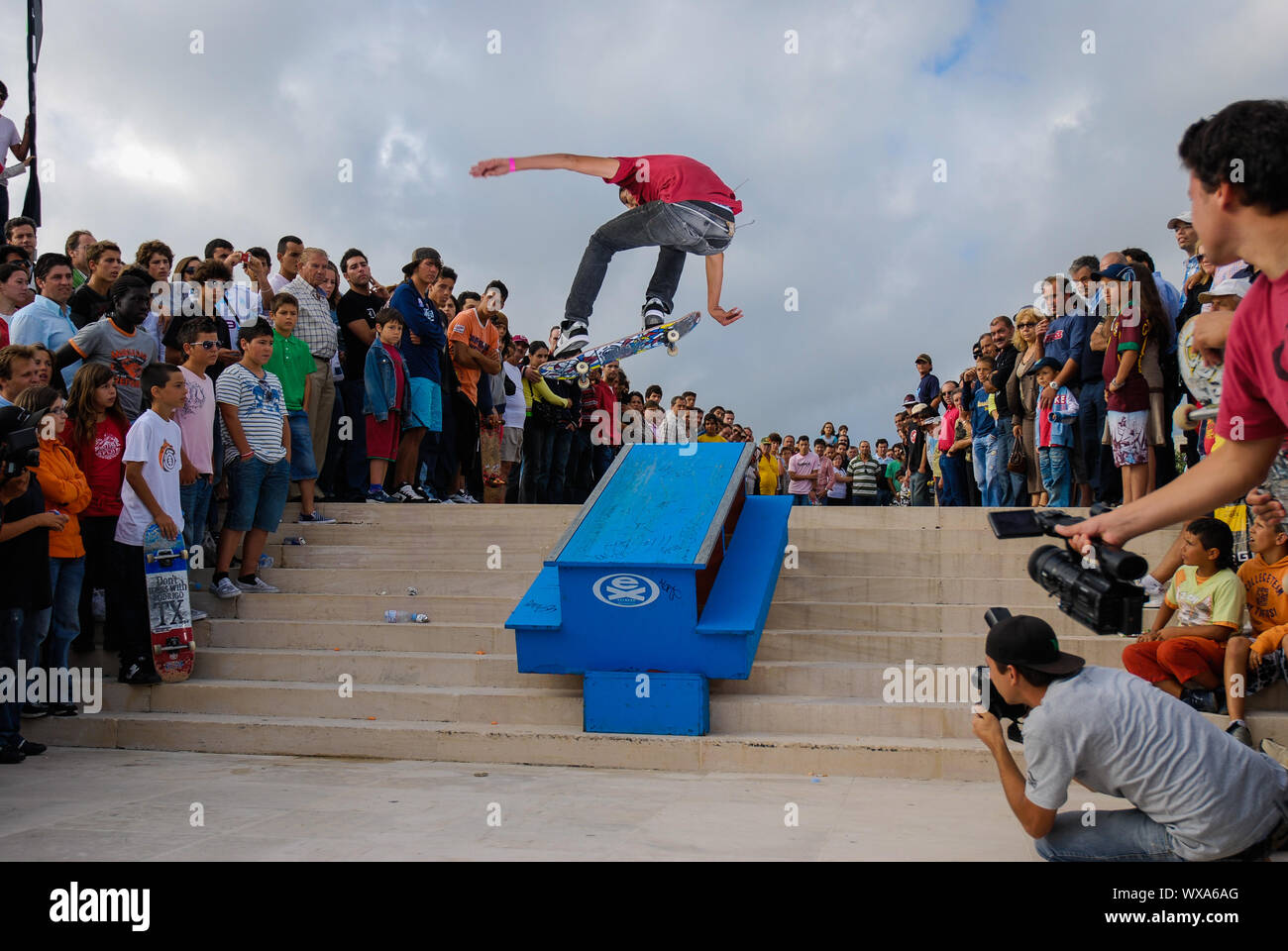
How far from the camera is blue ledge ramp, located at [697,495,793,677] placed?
6184mm

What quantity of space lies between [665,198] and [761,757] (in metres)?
4.84

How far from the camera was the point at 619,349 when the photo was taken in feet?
34.0

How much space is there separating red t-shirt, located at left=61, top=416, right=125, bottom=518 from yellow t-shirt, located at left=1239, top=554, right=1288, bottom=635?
6664 mm

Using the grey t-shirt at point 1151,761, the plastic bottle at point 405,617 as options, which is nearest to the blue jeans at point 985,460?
the plastic bottle at point 405,617

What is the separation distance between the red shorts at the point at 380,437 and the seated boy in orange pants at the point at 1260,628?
22.8 feet

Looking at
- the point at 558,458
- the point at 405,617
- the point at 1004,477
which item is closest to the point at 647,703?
the point at 405,617

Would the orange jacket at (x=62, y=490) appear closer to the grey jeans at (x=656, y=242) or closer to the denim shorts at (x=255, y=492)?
the denim shorts at (x=255, y=492)

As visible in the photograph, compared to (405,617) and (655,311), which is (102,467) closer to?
(405,617)

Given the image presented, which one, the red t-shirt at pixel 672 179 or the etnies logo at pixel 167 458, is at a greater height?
the red t-shirt at pixel 672 179

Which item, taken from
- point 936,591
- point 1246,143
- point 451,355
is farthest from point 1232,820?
point 451,355

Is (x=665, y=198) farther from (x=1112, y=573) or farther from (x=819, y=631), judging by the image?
(x=1112, y=573)

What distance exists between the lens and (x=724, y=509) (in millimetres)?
6816

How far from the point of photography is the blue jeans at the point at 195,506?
295 inches
